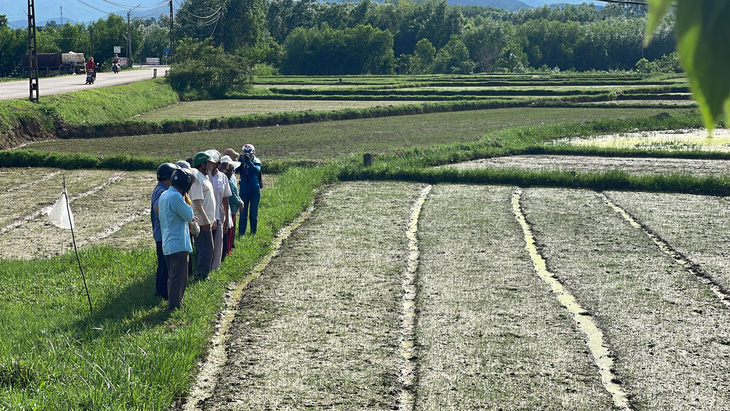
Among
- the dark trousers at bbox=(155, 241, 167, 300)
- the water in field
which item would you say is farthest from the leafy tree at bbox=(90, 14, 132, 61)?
the dark trousers at bbox=(155, 241, 167, 300)

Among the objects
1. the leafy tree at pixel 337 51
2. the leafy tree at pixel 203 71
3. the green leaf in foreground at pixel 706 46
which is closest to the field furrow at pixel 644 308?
the green leaf in foreground at pixel 706 46

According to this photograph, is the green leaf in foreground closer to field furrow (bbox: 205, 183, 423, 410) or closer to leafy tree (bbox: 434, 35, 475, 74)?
field furrow (bbox: 205, 183, 423, 410)

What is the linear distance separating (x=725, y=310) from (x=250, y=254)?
553 cm

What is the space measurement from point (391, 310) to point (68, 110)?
848 inches

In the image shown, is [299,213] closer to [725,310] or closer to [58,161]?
[725,310]

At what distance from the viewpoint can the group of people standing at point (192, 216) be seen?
274 inches

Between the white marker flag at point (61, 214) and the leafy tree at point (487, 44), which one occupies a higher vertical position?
the leafy tree at point (487, 44)

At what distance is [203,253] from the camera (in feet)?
27.5

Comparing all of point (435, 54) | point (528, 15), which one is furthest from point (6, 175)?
point (528, 15)

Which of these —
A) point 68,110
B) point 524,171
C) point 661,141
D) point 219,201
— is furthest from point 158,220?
point 68,110

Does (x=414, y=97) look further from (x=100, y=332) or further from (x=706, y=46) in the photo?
(x=706, y=46)

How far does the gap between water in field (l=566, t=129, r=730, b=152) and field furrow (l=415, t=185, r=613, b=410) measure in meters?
12.7

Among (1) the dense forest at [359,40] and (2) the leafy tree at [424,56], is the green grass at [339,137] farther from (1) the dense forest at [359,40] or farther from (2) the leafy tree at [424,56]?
(2) the leafy tree at [424,56]

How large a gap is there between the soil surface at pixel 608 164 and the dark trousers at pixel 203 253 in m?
11.3
